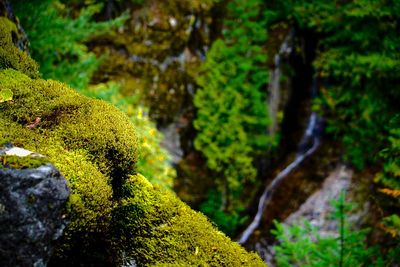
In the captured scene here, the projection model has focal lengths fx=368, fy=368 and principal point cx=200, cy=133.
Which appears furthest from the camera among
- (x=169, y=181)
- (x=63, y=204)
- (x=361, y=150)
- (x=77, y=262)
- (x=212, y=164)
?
(x=212, y=164)

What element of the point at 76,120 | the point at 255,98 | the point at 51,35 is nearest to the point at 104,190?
the point at 76,120

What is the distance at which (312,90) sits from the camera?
948 centimetres

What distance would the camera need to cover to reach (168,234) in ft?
7.14

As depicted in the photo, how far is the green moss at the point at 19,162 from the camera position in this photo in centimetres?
160

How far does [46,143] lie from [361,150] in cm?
694

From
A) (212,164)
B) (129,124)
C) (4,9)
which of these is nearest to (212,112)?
(212,164)

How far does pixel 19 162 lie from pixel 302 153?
7.89 metres

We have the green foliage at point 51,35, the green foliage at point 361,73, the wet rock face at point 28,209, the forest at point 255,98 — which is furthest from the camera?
the green foliage at point 361,73

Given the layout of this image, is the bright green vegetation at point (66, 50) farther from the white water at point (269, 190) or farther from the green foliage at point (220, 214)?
the white water at point (269, 190)

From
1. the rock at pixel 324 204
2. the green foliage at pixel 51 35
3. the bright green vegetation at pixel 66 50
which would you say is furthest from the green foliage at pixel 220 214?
the green foliage at pixel 51 35

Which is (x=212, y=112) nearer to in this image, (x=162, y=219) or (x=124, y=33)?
(x=124, y=33)

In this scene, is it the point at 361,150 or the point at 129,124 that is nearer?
the point at 129,124

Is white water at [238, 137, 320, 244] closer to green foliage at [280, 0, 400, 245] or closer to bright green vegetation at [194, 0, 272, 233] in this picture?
bright green vegetation at [194, 0, 272, 233]

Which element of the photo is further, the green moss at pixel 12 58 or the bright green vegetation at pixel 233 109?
the bright green vegetation at pixel 233 109
